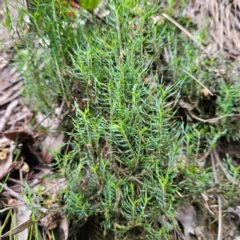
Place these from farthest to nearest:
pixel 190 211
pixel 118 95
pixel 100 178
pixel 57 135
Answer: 1. pixel 57 135
2. pixel 190 211
3. pixel 100 178
4. pixel 118 95

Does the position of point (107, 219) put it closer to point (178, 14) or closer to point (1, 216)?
point (1, 216)

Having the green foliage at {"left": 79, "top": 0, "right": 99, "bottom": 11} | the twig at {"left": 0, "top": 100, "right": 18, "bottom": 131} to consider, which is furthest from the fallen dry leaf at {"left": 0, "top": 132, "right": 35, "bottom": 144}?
the green foliage at {"left": 79, "top": 0, "right": 99, "bottom": 11}

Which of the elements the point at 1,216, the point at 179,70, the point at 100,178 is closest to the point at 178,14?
the point at 179,70

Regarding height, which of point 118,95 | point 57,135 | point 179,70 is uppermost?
point 179,70

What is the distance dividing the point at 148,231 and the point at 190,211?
208 mm

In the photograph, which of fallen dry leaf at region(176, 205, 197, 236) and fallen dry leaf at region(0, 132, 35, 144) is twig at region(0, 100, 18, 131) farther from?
fallen dry leaf at region(176, 205, 197, 236)

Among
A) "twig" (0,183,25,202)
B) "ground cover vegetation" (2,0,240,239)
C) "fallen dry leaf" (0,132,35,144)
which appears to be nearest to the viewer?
"ground cover vegetation" (2,0,240,239)

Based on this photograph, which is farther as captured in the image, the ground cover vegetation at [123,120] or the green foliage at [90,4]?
the green foliage at [90,4]

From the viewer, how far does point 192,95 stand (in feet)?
4.08

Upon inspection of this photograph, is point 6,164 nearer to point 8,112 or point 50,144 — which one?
point 50,144

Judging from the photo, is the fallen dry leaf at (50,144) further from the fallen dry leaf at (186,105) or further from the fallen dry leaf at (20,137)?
the fallen dry leaf at (186,105)

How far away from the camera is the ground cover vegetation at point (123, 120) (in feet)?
3.16

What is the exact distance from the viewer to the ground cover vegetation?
3.16 ft

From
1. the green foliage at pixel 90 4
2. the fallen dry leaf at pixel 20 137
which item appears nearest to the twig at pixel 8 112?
the fallen dry leaf at pixel 20 137
